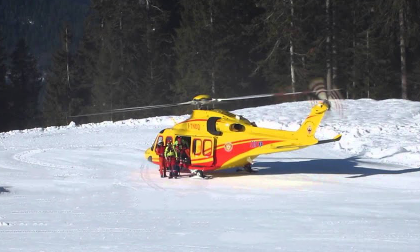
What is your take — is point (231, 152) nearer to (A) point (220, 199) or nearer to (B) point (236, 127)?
(B) point (236, 127)

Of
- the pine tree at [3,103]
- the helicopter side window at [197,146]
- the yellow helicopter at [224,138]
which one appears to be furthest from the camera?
the pine tree at [3,103]

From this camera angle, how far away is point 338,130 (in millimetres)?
24812

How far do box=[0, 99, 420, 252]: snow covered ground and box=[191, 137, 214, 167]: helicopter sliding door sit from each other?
0.58 metres

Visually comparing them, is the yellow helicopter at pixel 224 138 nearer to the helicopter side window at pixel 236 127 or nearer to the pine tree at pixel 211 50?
the helicopter side window at pixel 236 127

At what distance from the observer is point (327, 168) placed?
1886 centimetres

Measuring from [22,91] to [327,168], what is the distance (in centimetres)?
4479

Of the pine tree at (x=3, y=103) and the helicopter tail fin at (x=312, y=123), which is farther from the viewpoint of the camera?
the pine tree at (x=3, y=103)

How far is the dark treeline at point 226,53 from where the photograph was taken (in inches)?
1538

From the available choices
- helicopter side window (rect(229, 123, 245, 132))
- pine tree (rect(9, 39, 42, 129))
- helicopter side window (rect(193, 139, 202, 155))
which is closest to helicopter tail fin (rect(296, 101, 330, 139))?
helicopter side window (rect(229, 123, 245, 132))

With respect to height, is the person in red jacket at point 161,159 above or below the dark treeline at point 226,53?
below

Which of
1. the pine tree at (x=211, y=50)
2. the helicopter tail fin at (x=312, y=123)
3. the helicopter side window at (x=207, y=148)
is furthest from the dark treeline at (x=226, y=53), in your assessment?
the helicopter tail fin at (x=312, y=123)

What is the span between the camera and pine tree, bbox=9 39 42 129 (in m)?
55.8

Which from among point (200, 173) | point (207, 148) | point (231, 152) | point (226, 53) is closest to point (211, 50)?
point (226, 53)

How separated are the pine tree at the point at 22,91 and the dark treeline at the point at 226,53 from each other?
0.27m
